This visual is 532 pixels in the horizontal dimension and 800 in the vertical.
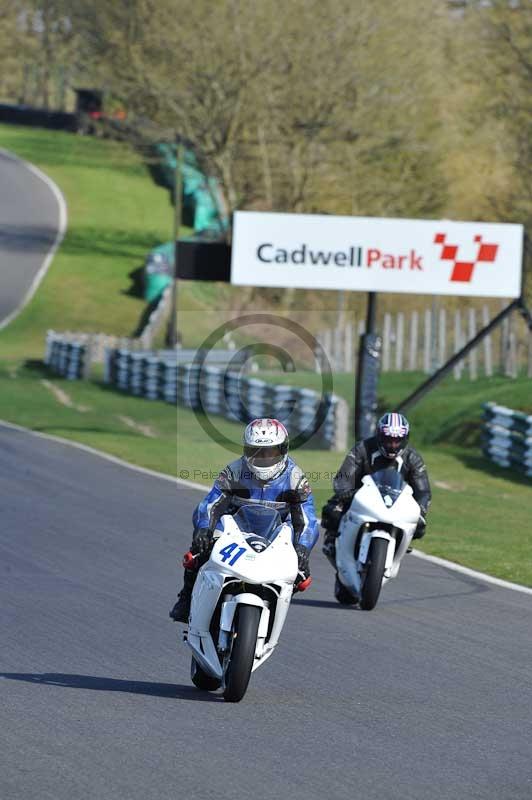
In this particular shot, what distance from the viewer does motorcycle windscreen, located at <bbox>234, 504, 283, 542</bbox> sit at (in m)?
8.27

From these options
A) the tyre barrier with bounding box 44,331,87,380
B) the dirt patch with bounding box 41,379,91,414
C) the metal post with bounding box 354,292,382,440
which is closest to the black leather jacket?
the metal post with bounding box 354,292,382,440

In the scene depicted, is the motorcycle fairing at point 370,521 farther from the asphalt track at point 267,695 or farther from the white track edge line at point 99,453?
the white track edge line at point 99,453

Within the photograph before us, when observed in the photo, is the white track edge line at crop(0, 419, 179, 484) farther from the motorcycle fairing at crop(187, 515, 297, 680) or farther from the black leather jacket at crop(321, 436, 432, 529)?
the motorcycle fairing at crop(187, 515, 297, 680)

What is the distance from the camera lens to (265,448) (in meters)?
8.29

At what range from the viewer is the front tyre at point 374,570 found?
11469mm

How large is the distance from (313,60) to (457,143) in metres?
7.87

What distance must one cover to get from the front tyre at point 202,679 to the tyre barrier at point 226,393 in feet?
64.4

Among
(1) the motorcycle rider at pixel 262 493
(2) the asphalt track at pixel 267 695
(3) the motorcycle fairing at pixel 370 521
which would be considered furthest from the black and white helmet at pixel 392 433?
(1) the motorcycle rider at pixel 262 493

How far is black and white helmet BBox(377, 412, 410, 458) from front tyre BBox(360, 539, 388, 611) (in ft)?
2.41

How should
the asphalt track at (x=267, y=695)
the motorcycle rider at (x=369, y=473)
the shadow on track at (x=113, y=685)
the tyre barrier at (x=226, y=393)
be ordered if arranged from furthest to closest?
the tyre barrier at (x=226, y=393), the motorcycle rider at (x=369, y=473), the shadow on track at (x=113, y=685), the asphalt track at (x=267, y=695)

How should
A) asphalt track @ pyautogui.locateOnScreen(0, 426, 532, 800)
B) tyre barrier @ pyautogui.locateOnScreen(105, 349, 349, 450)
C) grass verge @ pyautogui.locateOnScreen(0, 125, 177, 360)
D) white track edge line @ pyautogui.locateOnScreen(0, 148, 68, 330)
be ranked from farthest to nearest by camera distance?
white track edge line @ pyautogui.locateOnScreen(0, 148, 68, 330) → grass verge @ pyautogui.locateOnScreen(0, 125, 177, 360) → tyre barrier @ pyautogui.locateOnScreen(105, 349, 349, 450) → asphalt track @ pyautogui.locateOnScreen(0, 426, 532, 800)

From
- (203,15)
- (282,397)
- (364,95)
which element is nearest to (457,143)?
(364,95)

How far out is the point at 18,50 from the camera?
329 ft

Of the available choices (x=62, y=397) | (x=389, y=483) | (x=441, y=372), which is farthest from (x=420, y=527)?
(x=62, y=397)
